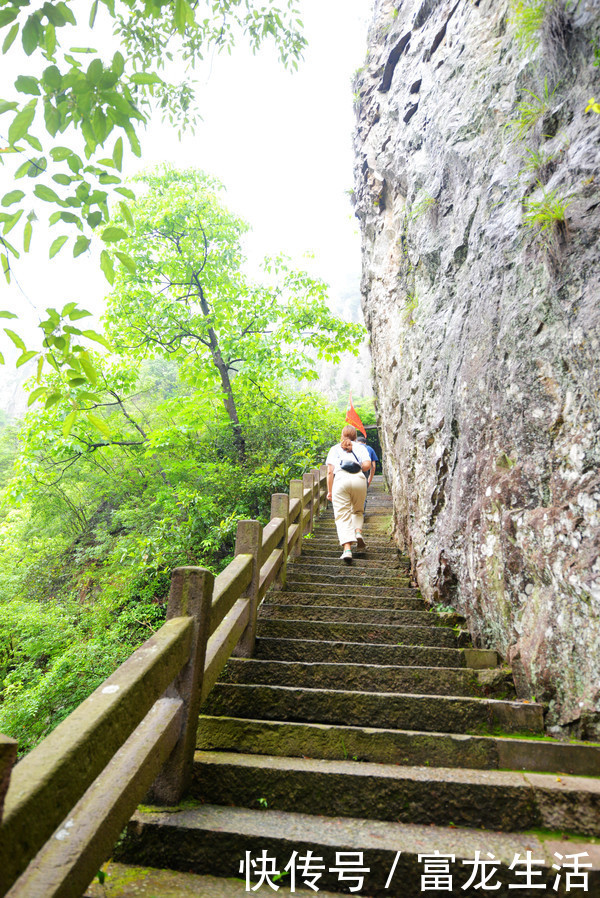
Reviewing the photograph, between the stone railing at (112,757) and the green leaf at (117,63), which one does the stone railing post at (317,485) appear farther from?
the green leaf at (117,63)

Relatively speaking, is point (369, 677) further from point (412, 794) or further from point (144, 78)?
point (144, 78)

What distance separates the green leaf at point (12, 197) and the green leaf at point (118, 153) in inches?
13.4

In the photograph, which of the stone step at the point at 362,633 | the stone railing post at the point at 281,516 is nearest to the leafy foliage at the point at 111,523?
the stone railing post at the point at 281,516

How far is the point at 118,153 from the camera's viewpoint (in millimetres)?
1745

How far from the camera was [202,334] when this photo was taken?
11453mm

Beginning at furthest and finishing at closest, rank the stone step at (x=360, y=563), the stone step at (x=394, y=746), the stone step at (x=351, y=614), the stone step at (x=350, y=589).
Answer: the stone step at (x=360, y=563) < the stone step at (x=350, y=589) < the stone step at (x=351, y=614) < the stone step at (x=394, y=746)

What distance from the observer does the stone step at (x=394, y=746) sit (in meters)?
2.44

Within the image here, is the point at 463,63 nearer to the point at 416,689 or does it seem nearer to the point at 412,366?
the point at 412,366

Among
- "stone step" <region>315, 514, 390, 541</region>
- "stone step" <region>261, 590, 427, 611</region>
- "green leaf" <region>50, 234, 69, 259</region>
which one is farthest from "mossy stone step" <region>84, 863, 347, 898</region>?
"stone step" <region>315, 514, 390, 541</region>

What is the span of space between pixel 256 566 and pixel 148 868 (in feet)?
5.81

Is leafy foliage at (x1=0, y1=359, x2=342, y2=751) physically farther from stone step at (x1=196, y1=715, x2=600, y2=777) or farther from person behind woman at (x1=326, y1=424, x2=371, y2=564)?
stone step at (x1=196, y1=715, x2=600, y2=777)

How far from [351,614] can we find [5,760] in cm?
371

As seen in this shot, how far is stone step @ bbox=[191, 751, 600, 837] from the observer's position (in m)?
2.16

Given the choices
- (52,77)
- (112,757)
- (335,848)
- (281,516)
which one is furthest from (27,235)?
(281,516)
